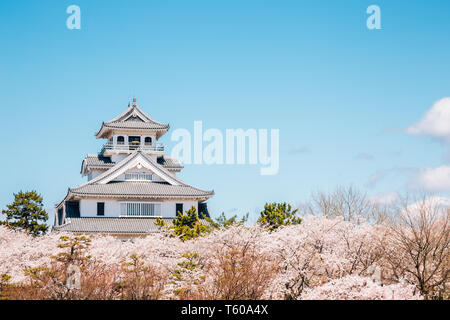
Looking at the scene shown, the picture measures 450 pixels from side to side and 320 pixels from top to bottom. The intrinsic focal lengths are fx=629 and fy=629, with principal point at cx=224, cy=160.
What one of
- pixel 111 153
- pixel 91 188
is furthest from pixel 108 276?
pixel 111 153

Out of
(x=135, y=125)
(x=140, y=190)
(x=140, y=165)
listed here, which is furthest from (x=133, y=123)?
(x=140, y=190)

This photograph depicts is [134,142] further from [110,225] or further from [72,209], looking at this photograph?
[110,225]

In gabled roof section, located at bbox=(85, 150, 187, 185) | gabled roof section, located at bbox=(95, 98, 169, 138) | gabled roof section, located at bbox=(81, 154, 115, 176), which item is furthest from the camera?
gabled roof section, located at bbox=(95, 98, 169, 138)

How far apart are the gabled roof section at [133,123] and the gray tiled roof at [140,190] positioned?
7687mm

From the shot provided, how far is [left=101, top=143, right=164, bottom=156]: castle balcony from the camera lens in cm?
5638

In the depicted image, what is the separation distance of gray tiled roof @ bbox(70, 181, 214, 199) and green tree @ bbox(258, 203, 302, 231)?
11.5 m

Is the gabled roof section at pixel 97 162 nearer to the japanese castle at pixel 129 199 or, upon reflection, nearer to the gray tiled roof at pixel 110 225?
the japanese castle at pixel 129 199

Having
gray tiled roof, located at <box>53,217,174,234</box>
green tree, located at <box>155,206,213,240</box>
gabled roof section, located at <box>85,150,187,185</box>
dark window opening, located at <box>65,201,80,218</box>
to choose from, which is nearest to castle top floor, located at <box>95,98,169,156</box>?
gabled roof section, located at <box>85,150,187,185</box>

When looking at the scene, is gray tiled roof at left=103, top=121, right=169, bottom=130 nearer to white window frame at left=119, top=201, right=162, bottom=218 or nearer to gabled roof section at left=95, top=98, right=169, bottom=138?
gabled roof section at left=95, top=98, right=169, bottom=138

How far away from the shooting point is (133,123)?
190 feet

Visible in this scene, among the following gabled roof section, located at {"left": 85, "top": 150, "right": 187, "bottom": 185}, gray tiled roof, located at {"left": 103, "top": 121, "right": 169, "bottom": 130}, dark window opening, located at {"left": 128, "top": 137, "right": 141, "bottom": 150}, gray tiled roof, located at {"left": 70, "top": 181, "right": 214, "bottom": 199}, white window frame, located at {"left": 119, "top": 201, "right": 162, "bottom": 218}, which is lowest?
white window frame, located at {"left": 119, "top": 201, "right": 162, "bottom": 218}

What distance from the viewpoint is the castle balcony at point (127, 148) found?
2219 inches

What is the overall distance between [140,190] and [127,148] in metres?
8.29
